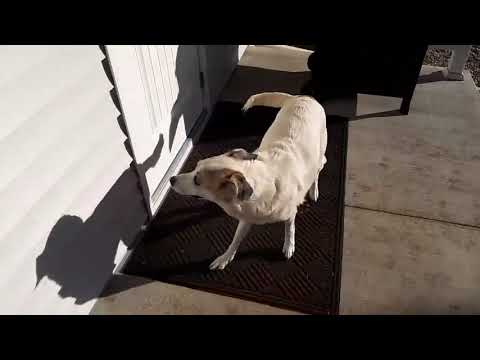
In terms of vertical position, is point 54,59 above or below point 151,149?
above

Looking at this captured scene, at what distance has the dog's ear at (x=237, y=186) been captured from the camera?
6.07 feet

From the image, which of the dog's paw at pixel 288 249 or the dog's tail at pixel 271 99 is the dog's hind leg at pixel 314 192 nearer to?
the dog's paw at pixel 288 249

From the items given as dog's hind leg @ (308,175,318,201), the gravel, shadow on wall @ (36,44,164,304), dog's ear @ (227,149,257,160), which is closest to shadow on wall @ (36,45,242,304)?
shadow on wall @ (36,44,164,304)

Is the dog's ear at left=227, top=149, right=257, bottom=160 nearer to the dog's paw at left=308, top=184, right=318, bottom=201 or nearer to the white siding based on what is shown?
the white siding

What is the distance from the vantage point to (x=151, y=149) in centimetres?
267

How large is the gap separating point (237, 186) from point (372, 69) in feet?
8.82

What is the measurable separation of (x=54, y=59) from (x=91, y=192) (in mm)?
793

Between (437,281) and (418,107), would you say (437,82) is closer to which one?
(418,107)

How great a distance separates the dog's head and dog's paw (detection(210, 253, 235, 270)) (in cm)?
64

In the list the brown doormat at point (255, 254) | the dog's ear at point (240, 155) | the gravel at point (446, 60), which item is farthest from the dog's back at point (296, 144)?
the gravel at point (446, 60)

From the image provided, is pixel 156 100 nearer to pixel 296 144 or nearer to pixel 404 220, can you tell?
pixel 296 144

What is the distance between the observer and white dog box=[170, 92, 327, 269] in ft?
6.37
